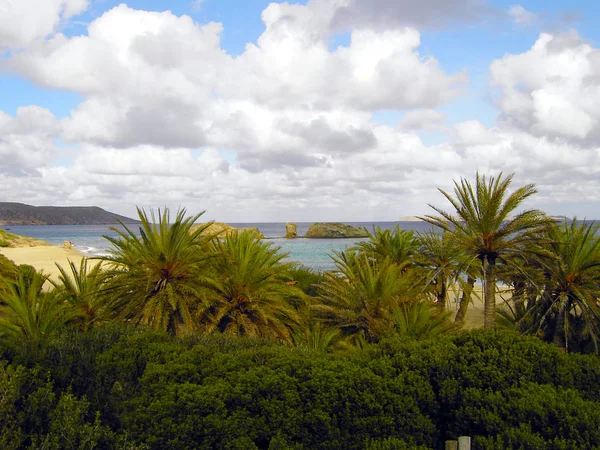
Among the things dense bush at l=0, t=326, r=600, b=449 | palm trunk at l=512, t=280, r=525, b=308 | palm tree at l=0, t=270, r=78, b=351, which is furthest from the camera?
palm trunk at l=512, t=280, r=525, b=308

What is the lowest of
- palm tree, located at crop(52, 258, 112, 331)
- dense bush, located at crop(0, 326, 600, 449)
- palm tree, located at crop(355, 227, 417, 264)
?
dense bush, located at crop(0, 326, 600, 449)

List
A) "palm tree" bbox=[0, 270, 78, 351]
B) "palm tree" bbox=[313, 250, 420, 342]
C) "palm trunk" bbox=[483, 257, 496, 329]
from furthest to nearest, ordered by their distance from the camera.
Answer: "palm tree" bbox=[313, 250, 420, 342] → "palm trunk" bbox=[483, 257, 496, 329] → "palm tree" bbox=[0, 270, 78, 351]

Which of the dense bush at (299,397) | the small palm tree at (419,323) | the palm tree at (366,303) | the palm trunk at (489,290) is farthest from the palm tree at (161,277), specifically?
the palm trunk at (489,290)

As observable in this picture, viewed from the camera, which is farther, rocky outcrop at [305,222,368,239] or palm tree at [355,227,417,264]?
rocky outcrop at [305,222,368,239]

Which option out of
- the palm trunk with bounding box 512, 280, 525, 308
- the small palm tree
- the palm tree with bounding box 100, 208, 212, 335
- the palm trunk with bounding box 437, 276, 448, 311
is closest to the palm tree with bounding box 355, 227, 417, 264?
the palm trunk with bounding box 437, 276, 448, 311

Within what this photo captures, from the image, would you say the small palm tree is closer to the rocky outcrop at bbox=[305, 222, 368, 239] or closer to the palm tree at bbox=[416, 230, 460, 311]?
the palm tree at bbox=[416, 230, 460, 311]

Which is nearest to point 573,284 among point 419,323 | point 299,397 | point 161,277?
point 419,323

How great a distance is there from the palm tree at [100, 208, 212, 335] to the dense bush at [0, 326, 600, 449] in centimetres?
224

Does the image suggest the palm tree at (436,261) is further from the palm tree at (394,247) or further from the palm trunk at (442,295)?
the palm tree at (394,247)

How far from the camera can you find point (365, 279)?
12180 mm

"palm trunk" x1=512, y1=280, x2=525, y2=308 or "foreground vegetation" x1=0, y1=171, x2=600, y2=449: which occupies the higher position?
"palm trunk" x1=512, y1=280, x2=525, y2=308

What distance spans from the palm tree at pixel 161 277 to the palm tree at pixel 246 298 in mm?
431

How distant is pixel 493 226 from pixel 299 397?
6.40m

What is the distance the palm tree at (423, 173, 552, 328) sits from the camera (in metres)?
10.3
